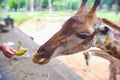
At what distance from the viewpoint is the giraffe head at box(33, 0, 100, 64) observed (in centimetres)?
116

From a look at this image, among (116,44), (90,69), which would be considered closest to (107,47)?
(116,44)

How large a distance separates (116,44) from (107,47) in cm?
5

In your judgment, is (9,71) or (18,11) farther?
(18,11)

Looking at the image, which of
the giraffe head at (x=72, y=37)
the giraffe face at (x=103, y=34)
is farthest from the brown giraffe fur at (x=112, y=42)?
the giraffe head at (x=72, y=37)

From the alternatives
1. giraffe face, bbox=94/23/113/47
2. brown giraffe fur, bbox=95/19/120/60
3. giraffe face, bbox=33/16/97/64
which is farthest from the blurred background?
giraffe face, bbox=33/16/97/64

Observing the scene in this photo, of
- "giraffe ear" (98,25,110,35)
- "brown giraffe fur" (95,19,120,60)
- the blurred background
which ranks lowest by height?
the blurred background

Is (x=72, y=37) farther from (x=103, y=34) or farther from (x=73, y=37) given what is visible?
(x=103, y=34)

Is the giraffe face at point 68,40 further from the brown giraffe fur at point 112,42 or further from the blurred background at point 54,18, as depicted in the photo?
the blurred background at point 54,18

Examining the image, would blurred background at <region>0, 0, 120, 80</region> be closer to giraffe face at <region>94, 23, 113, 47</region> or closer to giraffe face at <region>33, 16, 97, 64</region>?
giraffe face at <region>94, 23, 113, 47</region>

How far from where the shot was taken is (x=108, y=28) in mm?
1274

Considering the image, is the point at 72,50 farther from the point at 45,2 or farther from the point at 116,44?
the point at 45,2

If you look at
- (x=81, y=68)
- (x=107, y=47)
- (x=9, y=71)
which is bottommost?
(x=81, y=68)

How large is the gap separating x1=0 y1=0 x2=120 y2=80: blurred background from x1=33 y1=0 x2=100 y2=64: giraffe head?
2.19 m

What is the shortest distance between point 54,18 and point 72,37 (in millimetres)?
12715
